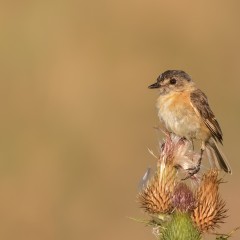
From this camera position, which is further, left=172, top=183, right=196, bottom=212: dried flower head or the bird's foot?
the bird's foot

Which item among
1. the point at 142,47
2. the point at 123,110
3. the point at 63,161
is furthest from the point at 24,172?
the point at 142,47

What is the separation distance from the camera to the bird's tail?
10.0 meters

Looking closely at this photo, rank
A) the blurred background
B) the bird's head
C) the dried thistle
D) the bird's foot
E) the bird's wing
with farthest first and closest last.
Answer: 1. the blurred background
2. the bird's head
3. the bird's wing
4. the bird's foot
5. the dried thistle

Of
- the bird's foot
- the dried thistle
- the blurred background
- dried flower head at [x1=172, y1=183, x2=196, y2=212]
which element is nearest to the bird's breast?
the bird's foot

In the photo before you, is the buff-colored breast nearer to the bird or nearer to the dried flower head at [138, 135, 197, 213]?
the bird

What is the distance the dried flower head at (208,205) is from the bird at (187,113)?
2144 millimetres

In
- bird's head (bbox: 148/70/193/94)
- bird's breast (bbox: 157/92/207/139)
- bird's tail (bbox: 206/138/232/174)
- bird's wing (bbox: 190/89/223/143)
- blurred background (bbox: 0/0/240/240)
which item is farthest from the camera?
blurred background (bbox: 0/0/240/240)

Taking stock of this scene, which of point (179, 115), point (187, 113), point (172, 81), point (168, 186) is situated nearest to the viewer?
point (168, 186)

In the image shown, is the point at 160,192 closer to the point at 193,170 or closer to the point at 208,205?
the point at 208,205

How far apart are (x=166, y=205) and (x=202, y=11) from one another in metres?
26.1

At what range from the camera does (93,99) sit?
2684 centimetres

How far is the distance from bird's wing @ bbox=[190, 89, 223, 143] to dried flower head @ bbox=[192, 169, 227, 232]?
2.73 meters

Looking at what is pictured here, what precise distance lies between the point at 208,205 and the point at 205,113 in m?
3.24

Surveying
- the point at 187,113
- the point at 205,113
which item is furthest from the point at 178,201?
the point at 205,113
